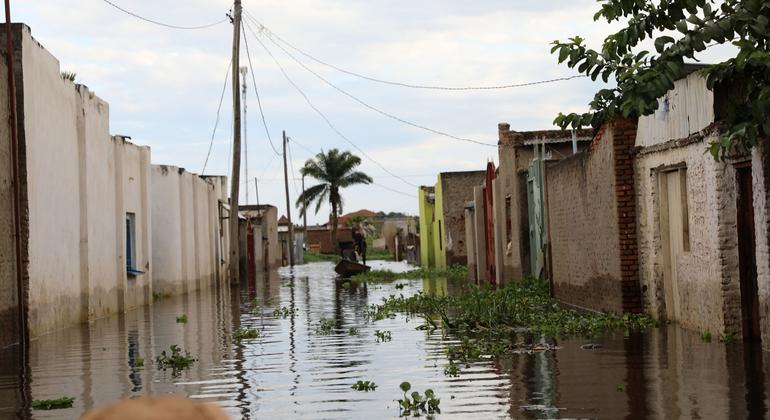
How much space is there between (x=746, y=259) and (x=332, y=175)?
69468 millimetres

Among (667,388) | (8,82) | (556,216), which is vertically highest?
(8,82)

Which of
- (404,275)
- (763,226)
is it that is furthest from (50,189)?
(404,275)

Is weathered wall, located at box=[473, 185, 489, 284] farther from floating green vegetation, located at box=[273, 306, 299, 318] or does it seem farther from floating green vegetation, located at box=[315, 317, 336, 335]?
floating green vegetation, located at box=[315, 317, 336, 335]

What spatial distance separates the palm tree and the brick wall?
58778 mm

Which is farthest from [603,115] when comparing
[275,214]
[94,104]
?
[275,214]

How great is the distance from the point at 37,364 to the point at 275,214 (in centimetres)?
7255

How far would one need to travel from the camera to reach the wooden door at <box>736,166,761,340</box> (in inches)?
527

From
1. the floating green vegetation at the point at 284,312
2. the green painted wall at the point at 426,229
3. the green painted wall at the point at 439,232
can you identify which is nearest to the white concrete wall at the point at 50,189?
the floating green vegetation at the point at 284,312

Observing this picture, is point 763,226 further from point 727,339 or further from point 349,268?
point 349,268

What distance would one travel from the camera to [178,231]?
36406 mm

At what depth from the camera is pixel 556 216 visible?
23141 millimetres

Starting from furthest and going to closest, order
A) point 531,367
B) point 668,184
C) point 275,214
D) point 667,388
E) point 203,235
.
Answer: point 275,214 → point 203,235 → point 668,184 → point 531,367 → point 667,388

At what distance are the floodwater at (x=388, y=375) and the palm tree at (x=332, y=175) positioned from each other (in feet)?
207

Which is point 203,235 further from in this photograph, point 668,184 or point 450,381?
point 450,381
